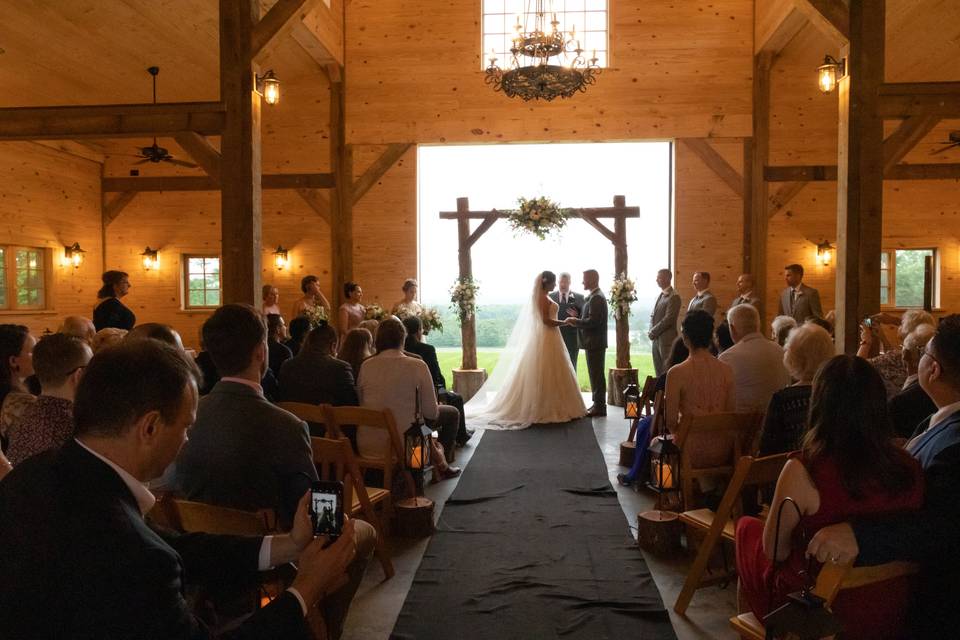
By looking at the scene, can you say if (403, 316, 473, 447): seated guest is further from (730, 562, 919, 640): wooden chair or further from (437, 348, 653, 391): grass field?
(437, 348, 653, 391): grass field

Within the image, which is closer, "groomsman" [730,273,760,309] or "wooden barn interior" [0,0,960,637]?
"groomsman" [730,273,760,309]

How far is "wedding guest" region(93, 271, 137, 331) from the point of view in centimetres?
662

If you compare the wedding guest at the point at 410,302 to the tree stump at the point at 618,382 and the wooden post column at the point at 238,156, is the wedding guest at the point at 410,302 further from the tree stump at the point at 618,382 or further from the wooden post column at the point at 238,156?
the wooden post column at the point at 238,156

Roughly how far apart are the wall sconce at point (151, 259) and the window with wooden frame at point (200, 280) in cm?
41

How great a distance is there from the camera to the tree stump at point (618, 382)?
9414mm

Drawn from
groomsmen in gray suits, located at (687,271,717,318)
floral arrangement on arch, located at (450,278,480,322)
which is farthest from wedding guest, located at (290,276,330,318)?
groomsmen in gray suits, located at (687,271,717,318)

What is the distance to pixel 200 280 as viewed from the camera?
11883 mm

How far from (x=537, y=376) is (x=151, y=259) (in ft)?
23.4

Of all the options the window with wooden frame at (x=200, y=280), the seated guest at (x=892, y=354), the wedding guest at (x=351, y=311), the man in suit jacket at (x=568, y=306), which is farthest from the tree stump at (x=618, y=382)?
the window with wooden frame at (x=200, y=280)

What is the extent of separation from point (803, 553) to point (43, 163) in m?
12.1

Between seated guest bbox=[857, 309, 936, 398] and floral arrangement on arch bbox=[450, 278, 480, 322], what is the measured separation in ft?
18.8

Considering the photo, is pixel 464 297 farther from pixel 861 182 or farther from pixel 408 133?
pixel 861 182

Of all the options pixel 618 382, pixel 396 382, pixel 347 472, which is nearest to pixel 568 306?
pixel 618 382

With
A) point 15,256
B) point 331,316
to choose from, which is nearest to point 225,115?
point 331,316
